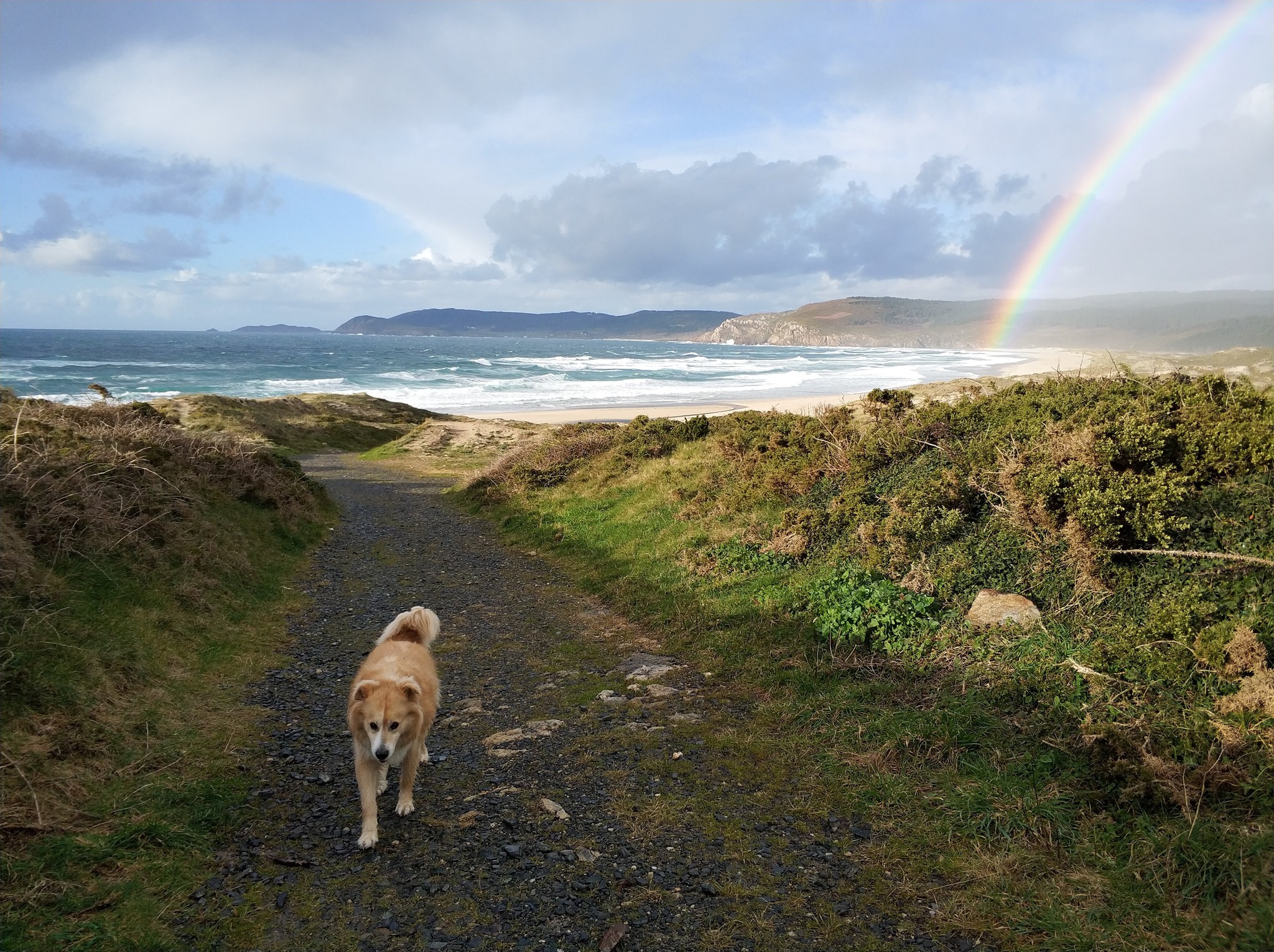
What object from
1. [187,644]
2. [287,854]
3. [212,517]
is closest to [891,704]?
[287,854]

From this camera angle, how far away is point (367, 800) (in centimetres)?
511

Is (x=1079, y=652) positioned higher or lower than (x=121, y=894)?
higher

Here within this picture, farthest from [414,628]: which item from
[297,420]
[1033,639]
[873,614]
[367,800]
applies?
[297,420]

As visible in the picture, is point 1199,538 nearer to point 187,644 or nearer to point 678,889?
point 678,889

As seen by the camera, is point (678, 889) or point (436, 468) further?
point (436, 468)

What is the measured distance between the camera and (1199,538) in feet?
22.6

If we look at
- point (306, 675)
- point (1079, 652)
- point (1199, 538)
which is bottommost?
point (306, 675)

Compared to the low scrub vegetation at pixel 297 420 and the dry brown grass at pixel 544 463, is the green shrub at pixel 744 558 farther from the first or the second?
the low scrub vegetation at pixel 297 420

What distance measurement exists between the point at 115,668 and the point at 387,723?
3450 mm

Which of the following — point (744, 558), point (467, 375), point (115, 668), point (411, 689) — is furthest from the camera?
point (467, 375)

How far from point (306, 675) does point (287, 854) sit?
374 centimetres

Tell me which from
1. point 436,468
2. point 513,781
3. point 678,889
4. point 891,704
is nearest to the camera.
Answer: point 678,889

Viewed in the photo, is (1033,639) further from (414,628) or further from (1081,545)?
(414,628)

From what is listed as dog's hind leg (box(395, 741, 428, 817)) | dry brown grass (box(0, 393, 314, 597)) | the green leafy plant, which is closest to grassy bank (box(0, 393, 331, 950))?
dry brown grass (box(0, 393, 314, 597))
